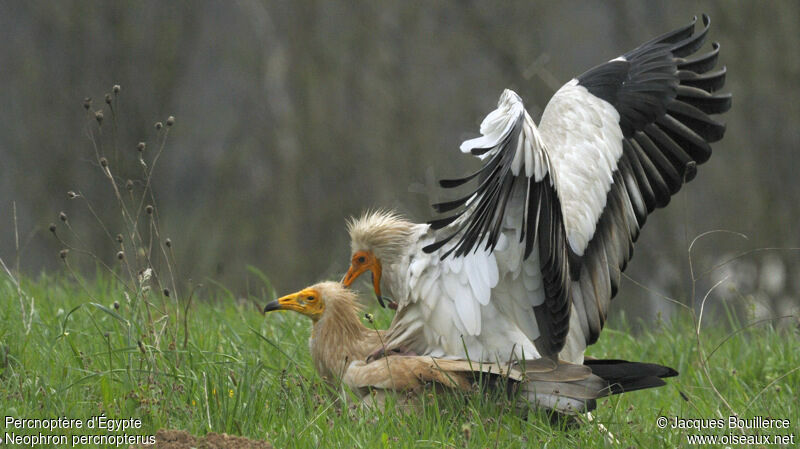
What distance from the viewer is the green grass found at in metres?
3.80

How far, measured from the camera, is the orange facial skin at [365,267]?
4.54 m

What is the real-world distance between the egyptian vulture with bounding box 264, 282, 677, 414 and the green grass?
80mm

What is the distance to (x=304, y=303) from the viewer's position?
4.73 meters

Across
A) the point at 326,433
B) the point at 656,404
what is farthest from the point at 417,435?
the point at 656,404

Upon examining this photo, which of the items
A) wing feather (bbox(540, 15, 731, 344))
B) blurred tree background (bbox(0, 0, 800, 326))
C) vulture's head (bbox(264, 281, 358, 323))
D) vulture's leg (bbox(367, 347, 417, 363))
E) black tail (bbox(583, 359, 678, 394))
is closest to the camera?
black tail (bbox(583, 359, 678, 394))

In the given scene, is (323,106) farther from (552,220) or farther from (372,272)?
Answer: (552,220)

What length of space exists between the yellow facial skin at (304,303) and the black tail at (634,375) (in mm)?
1225

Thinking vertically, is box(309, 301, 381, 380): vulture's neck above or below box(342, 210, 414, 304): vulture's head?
below

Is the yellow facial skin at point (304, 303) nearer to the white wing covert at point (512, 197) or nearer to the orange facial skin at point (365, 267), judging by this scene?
the orange facial skin at point (365, 267)

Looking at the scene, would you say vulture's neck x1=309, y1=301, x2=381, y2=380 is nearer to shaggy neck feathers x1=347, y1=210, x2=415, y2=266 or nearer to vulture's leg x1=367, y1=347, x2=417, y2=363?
vulture's leg x1=367, y1=347, x2=417, y2=363

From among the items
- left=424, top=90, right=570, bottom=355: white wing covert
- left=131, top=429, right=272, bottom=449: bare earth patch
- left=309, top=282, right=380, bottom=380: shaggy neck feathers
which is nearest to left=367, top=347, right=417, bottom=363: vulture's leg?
left=309, top=282, right=380, bottom=380: shaggy neck feathers

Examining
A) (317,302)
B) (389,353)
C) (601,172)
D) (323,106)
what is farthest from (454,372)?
(323,106)

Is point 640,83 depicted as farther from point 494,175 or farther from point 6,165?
point 6,165

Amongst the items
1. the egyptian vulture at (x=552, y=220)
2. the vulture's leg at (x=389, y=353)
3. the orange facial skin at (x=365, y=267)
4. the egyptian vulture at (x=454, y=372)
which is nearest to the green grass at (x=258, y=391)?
the egyptian vulture at (x=454, y=372)
